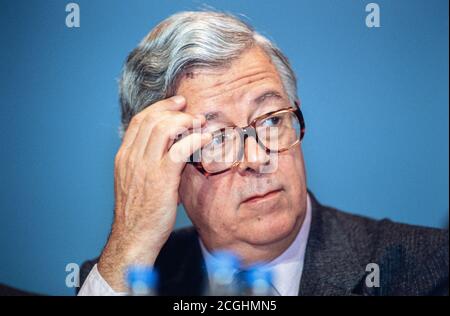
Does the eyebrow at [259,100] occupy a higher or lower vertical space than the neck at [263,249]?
higher

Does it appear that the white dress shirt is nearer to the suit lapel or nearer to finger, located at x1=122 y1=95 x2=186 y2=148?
the suit lapel

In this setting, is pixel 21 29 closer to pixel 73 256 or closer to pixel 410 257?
pixel 73 256

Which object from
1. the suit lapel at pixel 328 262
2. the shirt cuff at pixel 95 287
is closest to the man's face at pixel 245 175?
the suit lapel at pixel 328 262

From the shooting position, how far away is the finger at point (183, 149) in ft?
3.99

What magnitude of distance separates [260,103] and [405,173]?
51 cm

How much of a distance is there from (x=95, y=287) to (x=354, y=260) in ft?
2.21

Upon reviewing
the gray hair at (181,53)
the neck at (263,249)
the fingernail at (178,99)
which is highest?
the gray hair at (181,53)

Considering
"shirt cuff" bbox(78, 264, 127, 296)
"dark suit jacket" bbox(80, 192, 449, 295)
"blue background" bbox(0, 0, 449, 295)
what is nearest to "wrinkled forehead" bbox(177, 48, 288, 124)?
"blue background" bbox(0, 0, 449, 295)

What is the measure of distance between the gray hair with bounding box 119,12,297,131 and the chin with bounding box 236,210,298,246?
0.33m

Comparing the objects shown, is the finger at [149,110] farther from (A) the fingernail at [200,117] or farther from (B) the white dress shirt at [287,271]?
(B) the white dress shirt at [287,271]

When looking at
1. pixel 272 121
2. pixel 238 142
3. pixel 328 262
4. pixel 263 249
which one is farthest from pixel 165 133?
pixel 328 262

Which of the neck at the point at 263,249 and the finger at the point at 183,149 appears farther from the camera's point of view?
the neck at the point at 263,249

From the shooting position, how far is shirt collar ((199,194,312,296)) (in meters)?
1.35
